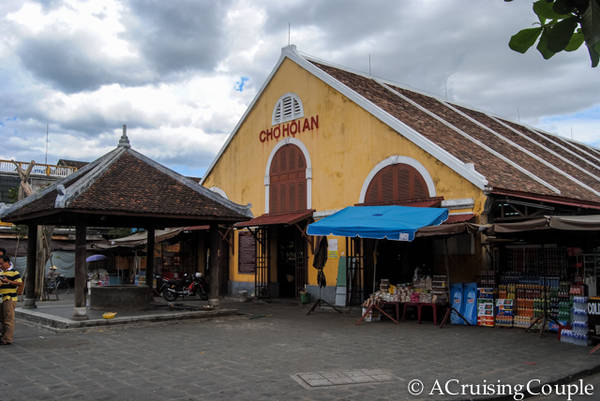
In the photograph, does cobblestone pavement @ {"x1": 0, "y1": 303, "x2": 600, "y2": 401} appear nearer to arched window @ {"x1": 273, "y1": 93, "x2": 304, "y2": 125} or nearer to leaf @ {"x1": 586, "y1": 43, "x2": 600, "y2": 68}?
leaf @ {"x1": 586, "y1": 43, "x2": 600, "y2": 68}

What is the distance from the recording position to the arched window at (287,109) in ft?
58.2

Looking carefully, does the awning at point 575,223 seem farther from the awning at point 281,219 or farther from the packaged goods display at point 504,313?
the awning at point 281,219

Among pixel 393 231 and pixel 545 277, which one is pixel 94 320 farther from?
pixel 545 277

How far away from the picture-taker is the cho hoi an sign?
17156 millimetres

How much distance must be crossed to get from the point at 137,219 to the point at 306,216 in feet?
16.4

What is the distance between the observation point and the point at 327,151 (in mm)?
16656

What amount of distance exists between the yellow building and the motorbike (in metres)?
1.55

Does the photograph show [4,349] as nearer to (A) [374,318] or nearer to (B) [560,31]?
(A) [374,318]

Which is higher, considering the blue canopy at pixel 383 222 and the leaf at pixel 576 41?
the leaf at pixel 576 41

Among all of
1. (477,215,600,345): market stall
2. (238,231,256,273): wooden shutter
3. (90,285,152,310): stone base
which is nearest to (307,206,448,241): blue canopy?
(477,215,600,345): market stall

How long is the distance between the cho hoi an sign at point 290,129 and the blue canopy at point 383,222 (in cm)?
496

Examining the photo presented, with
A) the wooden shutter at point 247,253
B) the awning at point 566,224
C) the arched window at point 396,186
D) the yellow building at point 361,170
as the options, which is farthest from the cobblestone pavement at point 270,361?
the wooden shutter at point 247,253

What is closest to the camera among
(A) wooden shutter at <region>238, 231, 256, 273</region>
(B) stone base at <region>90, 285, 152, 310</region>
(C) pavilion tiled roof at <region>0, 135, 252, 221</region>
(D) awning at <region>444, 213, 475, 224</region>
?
(C) pavilion tiled roof at <region>0, 135, 252, 221</region>

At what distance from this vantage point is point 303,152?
57.2ft
